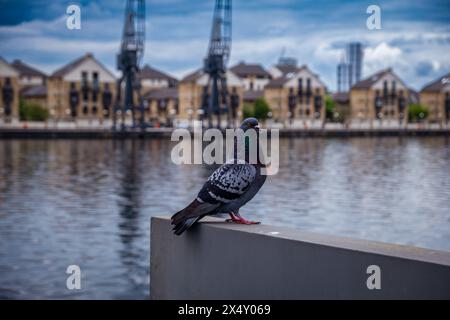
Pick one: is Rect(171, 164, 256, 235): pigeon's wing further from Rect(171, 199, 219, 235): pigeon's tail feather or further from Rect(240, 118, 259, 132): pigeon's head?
Rect(240, 118, 259, 132): pigeon's head

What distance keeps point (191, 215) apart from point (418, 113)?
109 meters

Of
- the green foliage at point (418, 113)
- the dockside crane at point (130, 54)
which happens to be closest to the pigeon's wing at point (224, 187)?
the dockside crane at point (130, 54)

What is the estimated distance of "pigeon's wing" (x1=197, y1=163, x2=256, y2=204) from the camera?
4.84 meters

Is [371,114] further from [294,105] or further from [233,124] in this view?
[233,124]

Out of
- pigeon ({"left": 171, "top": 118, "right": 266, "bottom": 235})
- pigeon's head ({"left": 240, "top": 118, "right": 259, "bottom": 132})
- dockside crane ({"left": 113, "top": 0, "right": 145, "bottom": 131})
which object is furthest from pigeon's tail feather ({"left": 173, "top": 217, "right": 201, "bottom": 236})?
dockside crane ({"left": 113, "top": 0, "right": 145, "bottom": 131})

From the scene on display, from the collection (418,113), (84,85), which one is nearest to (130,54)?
(84,85)

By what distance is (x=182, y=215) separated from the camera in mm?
5020

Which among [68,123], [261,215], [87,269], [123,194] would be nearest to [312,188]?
[123,194]

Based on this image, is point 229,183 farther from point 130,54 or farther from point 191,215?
point 130,54

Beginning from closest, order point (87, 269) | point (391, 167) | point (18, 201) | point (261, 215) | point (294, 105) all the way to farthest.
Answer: point (87, 269) → point (261, 215) → point (18, 201) → point (391, 167) → point (294, 105)

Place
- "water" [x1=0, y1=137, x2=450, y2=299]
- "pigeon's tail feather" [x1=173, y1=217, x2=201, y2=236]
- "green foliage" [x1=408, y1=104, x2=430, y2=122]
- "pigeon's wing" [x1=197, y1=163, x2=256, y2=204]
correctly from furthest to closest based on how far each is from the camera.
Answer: "green foliage" [x1=408, y1=104, x2=430, y2=122]
"water" [x1=0, y1=137, x2=450, y2=299]
"pigeon's tail feather" [x1=173, y1=217, x2=201, y2=236]
"pigeon's wing" [x1=197, y1=163, x2=256, y2=204]

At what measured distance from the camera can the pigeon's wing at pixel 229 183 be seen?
4836mm

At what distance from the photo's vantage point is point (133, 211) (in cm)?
1636

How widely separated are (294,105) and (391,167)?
66.4 metres
